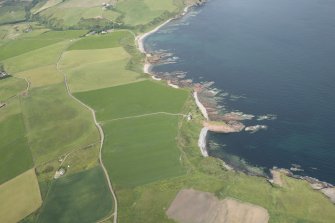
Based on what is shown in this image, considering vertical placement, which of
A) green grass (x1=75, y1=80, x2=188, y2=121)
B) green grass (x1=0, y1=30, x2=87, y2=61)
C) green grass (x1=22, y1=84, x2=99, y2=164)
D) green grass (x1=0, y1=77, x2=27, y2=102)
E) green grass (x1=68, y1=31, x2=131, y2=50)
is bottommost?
green grass (x1=0, y1=30, x2=87, y2=61)

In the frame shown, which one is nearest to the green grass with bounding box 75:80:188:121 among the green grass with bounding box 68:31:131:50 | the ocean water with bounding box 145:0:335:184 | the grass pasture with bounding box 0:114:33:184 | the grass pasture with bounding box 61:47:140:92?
the grass pasture with bounding box 61:47:140:92

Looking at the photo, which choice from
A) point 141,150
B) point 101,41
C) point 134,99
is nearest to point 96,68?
point 101,41

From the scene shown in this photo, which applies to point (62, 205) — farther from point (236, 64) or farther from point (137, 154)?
point (236, 64)

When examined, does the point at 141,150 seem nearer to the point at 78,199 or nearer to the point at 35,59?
the point at 78,199

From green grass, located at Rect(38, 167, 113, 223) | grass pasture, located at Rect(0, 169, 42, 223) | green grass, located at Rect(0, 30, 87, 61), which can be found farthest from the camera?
green grass, located at Rect(0, 30, 87, 61)

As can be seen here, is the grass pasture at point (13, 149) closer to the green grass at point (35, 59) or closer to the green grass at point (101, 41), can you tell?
the green grass at point (35, 59)

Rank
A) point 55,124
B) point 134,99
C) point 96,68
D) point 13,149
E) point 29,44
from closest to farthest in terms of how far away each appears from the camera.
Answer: point 13,149, point 55,124, point 134,99, point 96,68, point 29,44

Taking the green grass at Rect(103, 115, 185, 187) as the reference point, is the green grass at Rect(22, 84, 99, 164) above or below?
below

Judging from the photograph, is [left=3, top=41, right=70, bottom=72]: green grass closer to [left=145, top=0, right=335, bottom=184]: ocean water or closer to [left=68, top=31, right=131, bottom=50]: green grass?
[left=68, top=31, right=131, bottom=50]: green grass
